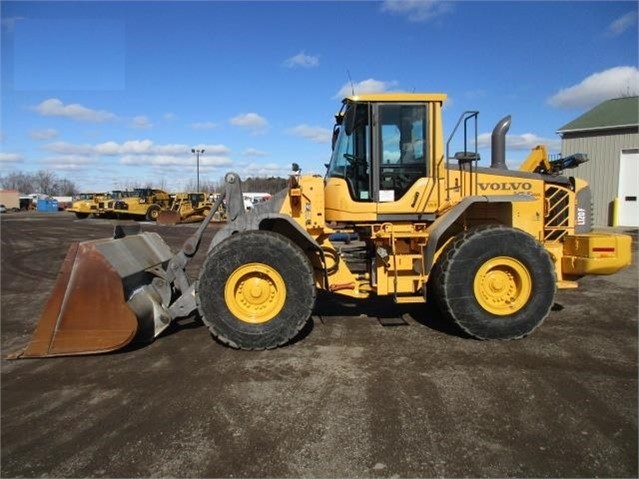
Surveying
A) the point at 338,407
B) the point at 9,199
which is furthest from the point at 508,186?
the point at 9,199

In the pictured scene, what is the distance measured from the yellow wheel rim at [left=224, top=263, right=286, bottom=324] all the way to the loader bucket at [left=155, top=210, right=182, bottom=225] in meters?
27.7

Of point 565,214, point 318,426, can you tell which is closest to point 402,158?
point 565,214

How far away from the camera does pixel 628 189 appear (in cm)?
2022

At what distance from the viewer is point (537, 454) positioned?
10.8ft

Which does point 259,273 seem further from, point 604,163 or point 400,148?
point 604,163

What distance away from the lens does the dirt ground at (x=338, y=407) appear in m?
3.23

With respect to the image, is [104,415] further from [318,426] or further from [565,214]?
[565,214]

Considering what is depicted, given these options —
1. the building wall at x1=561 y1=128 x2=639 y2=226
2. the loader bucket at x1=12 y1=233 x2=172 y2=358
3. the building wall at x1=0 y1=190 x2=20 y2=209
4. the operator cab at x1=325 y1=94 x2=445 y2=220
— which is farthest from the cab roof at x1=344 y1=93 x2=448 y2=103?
the building wall at x1=0 y1=190 x2=20 y2=209

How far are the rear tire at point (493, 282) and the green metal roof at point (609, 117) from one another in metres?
17.9

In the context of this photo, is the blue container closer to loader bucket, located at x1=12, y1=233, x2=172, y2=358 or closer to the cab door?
loader bucket, located at x1=12, y1=233, x2=172, y2=358

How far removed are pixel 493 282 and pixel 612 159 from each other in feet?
60.0

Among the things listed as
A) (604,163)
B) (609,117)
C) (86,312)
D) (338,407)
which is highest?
(609,117)

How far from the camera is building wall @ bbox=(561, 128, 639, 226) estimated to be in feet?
66.5

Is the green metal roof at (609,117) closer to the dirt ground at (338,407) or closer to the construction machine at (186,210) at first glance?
the dirt ground at (338,407)
